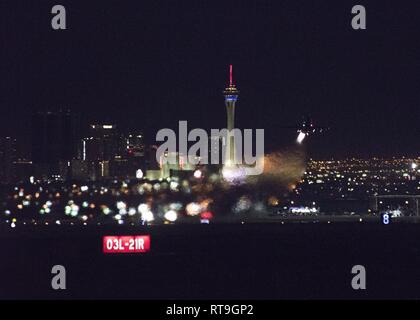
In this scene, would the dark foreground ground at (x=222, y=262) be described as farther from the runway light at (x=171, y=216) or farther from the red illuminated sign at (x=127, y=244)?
the runway light at (x=171, y=216)

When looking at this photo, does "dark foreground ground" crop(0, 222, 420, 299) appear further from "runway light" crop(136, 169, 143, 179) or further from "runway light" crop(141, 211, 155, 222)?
"runway light" crop(136, 169, 143, 179)

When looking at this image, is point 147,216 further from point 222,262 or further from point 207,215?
point 222,262

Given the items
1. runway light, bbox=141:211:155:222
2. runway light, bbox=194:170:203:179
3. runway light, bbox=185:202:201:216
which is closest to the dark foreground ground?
runway light, bbox=185:202:201:216

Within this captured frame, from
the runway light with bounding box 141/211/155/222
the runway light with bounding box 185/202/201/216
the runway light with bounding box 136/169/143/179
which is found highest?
the runway light with bounding box 136/169/143/179

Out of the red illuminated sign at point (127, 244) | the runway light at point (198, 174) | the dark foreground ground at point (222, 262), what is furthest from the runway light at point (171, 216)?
the red illuminated sign at point (127, 244)

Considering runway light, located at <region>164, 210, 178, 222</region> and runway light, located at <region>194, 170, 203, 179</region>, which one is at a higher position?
runway light, located at <region>194, 170, 203, 179</region>

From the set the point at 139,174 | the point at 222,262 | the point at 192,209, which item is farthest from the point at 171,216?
the point at 222,262

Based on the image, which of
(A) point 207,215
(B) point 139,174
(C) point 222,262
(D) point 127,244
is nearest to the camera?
(C) point 222,262
